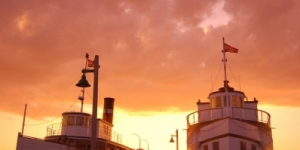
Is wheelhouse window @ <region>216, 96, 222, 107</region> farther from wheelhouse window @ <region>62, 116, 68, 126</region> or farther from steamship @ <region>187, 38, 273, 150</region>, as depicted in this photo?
wheelhouse window @ <region>62, 116, 68, 126</region>

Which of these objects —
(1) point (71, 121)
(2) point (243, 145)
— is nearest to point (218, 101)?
(2) point (243, 145)

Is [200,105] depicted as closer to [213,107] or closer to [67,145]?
[213,107]

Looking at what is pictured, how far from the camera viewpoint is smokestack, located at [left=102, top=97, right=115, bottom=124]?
3572 cm

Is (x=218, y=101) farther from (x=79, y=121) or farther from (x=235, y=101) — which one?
(x=79, y=121)

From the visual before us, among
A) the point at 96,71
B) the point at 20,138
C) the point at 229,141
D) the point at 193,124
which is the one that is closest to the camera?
the point at 96,71

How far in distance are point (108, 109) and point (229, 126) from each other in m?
15.5

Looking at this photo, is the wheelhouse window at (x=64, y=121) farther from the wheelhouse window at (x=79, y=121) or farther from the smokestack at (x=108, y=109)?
the smokestack at (x=108, y=109)

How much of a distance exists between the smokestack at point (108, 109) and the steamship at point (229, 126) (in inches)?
328

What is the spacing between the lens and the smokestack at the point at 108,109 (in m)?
35.7

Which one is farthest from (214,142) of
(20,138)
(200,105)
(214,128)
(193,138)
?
(20,138)

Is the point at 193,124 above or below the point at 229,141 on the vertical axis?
above

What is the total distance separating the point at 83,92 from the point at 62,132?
3.83m

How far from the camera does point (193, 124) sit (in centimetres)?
2903

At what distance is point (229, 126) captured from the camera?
2309 centimetres
